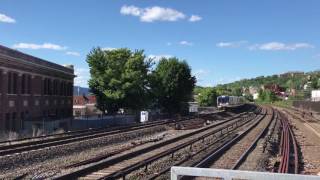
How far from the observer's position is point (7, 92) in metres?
41.2

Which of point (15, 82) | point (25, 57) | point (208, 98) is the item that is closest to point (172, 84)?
point (25, 57)

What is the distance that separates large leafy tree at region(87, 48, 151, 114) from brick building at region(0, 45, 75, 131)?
4.34 metres

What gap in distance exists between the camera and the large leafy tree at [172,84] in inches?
2992

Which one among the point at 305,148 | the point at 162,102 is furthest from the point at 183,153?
the point at 162,102

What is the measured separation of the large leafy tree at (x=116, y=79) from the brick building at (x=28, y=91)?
14.2 feet

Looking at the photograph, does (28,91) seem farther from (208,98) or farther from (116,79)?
(208,98)

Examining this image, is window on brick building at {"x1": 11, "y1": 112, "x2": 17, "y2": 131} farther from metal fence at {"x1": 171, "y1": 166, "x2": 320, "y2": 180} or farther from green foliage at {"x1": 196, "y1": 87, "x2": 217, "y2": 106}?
green foliage at {"x1": 196, "y1": 87, "x2": 217, "y2": 106}

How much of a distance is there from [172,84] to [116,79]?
1767 cm

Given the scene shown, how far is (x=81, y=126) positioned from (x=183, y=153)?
24.1 metres

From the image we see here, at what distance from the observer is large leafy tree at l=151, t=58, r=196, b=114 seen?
7600cm

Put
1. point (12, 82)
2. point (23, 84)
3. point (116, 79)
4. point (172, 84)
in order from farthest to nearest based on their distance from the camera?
point (172, 84), point (116, 79), point (23, 84), point (12, 82)

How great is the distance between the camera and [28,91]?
46500mm

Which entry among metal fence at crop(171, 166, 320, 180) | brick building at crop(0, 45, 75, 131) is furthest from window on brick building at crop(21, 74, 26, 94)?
metal fence at crop(171, 166, 320, 180)

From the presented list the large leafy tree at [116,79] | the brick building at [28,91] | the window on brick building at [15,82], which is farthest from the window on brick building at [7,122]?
the large leafy tree at [116,79]
